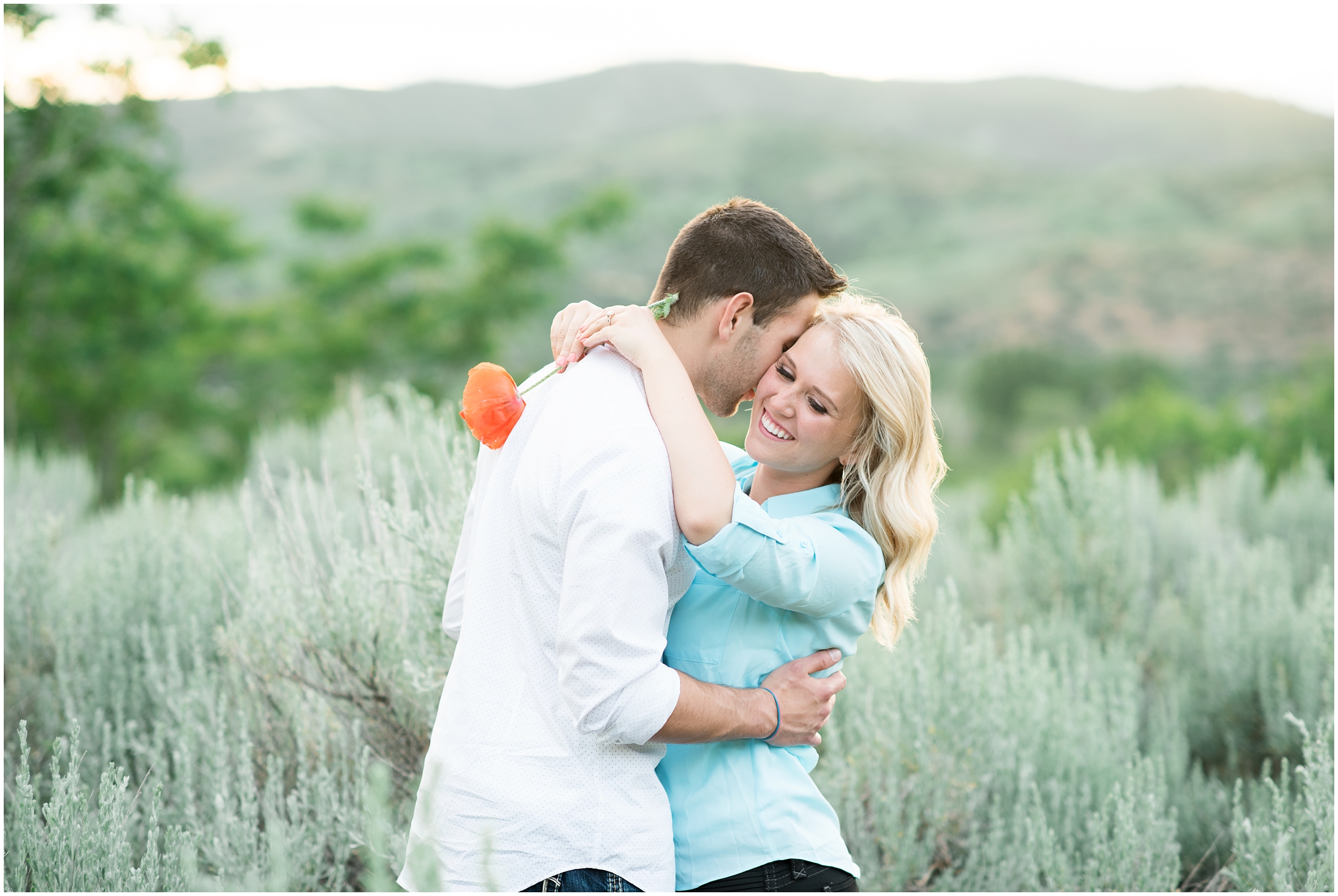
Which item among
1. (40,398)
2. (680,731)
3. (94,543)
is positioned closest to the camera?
(680,731)

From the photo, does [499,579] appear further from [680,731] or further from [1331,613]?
[1331,613]

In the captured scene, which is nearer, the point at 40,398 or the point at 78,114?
the point at 78,114

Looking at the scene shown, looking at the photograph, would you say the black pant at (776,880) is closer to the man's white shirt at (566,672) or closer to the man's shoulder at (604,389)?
the man's white shirt at (566,672)

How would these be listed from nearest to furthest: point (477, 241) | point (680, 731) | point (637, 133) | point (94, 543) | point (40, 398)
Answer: point (680, 731) → point (94, 543) → point (40, 398) → point (477, 241) → point (637, 133)

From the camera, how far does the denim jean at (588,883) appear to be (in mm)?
1748

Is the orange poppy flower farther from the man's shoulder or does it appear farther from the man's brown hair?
the man's brown hair

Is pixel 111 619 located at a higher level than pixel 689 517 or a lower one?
lower

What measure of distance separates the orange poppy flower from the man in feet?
0.23

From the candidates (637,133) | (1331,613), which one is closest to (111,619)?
(1331,613)

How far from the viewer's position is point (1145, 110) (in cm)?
7819

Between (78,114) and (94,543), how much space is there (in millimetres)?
7994

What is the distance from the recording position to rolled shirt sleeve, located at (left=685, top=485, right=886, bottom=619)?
181 cm

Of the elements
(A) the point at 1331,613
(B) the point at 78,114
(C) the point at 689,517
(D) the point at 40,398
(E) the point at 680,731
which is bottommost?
(D) the point at 40,398

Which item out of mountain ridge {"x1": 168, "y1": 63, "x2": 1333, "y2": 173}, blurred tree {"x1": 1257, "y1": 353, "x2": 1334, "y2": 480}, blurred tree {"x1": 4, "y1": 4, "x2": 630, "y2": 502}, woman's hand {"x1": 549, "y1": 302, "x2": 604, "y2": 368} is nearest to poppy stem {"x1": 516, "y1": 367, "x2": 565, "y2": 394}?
woman's hand {"x1": 549, "y1": 302, "x2": 604, "y2": 368}
